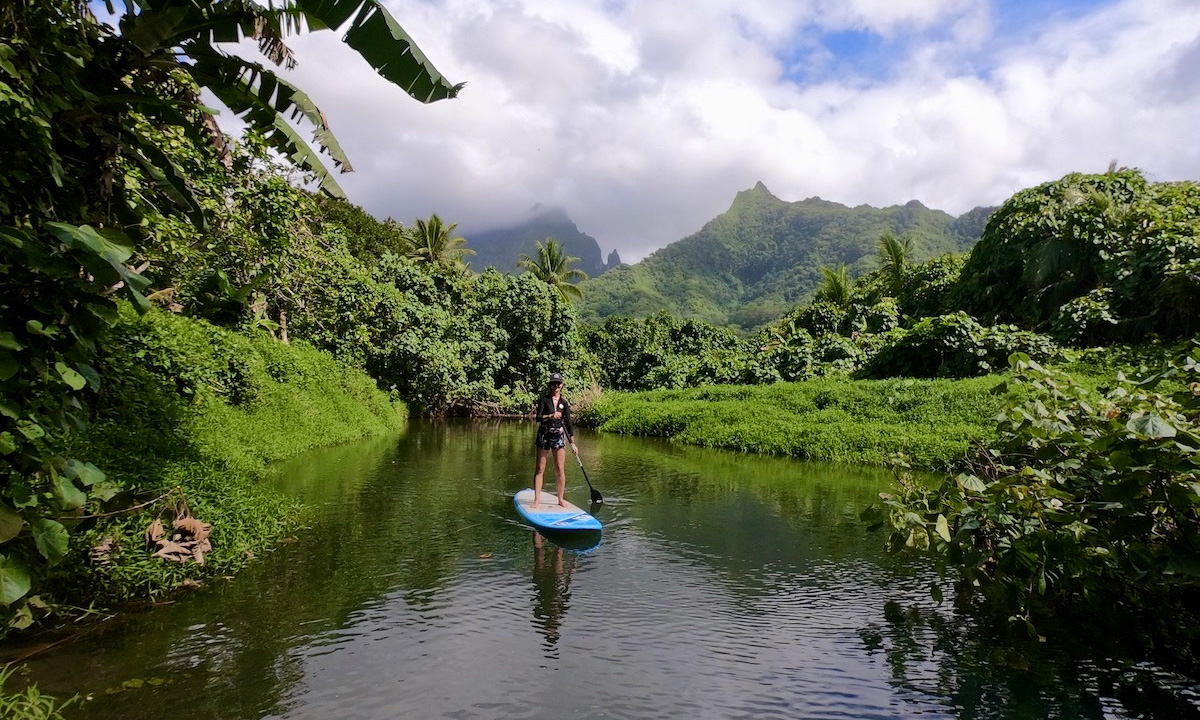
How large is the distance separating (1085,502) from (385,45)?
6577 millimetres

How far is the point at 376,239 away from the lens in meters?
36.9

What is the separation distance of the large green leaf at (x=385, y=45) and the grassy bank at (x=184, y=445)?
13.2 feet

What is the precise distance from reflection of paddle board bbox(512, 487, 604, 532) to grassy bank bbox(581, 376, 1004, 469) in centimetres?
800

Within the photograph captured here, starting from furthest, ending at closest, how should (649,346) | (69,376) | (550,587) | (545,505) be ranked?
1. (649,346)
2. (545,505)
3. (550,587)
4. (69,376)

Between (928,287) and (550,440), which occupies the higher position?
(928,287)

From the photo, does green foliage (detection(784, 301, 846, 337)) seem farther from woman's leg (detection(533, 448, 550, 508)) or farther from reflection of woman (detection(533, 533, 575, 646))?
reflection of woman (detection(533, 533, 575, 646))

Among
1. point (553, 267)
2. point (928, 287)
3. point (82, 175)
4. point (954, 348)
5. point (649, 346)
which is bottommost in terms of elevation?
point (82, 175)

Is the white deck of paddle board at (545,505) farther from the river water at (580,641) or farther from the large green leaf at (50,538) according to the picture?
the large green leaf at (50,538)

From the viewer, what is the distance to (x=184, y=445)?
25.5ft

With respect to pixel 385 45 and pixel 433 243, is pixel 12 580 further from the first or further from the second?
pixel 433 243

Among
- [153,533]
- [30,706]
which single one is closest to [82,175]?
[153,533]

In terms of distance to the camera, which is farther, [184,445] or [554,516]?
[554,516]

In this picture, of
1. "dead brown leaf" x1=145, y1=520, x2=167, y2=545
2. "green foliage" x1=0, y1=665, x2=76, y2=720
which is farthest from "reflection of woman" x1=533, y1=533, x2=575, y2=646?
"dead brown leaf" x1=145, y1=520, x2=167, y2=545

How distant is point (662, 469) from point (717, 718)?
9982mm
